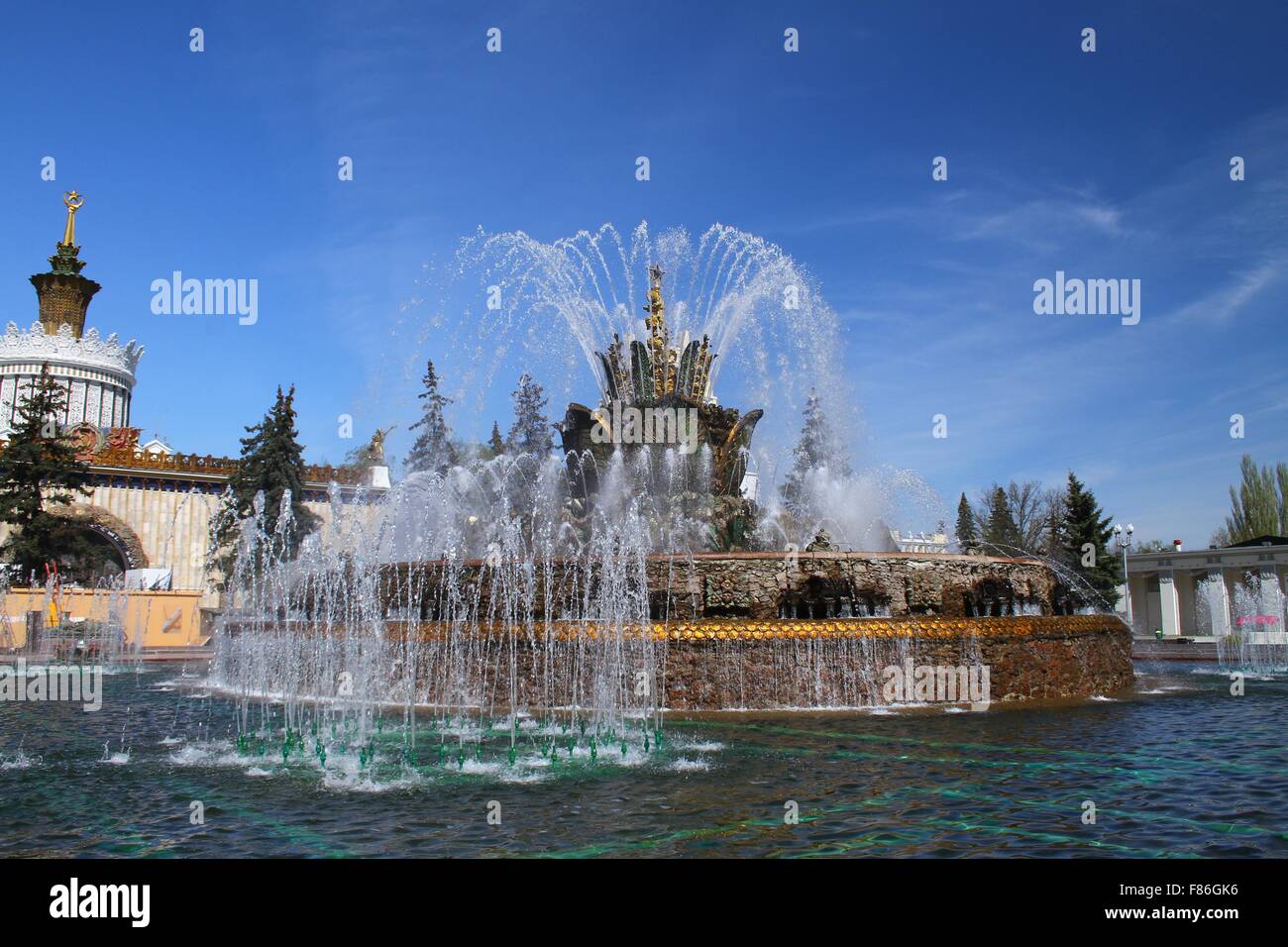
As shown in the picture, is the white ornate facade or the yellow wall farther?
the white ornate facade

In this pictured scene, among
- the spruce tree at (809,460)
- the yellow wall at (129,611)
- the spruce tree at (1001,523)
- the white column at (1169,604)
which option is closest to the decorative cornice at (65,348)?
the yellow wall at (129,611)

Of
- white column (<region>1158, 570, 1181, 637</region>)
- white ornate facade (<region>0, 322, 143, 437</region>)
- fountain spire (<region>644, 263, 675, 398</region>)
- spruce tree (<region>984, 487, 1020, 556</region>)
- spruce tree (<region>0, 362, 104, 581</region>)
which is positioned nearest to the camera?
fountain spire (<region>644, 263, 675, 398</region>)

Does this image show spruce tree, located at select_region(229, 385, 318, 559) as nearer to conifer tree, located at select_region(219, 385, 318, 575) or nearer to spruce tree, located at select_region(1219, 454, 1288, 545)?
conifer tree, located at select_region(219, 385, 318, 575)

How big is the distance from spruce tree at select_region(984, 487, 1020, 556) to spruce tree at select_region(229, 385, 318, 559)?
136ft

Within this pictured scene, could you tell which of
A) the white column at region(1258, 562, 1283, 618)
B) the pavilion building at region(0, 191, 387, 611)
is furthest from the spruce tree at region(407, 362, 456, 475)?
the white column at region(1258, 562, 1283, 618)

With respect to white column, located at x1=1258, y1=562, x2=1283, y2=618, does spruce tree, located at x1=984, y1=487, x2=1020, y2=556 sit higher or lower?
higher

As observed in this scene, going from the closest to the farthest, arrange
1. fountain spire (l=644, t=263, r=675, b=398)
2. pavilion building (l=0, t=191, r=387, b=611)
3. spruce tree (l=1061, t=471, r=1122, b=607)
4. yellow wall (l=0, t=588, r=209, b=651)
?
fountain spire (l=644, t=263, r=675, b=398) → yellow wall (l=0, t=588, r=209, b=651) → spruce tree (l=1061, t=471, r=1122, b=607) → pavilion building (l=0, t=191, r=387, b=611)

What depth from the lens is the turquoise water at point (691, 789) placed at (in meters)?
5.41

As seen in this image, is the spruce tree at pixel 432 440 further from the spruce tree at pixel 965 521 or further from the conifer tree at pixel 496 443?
the spruce tree at pixel 965 521

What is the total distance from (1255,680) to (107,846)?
66.3ft

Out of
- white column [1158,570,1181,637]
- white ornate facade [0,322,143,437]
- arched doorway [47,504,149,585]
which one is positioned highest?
white ornate facade [0,322,143,437]

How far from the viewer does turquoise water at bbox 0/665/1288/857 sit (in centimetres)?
541

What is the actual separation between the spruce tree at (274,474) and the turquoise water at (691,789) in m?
33.1
